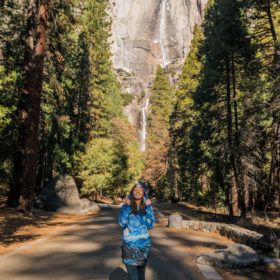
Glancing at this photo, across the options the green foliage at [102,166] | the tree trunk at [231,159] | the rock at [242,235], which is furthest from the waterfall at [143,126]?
the rock at [242,235]

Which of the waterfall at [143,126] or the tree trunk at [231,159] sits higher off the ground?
the waterfall at [143,126]

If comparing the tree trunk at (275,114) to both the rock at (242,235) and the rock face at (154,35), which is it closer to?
the rock at (242,235)

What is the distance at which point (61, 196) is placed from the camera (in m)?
21.3

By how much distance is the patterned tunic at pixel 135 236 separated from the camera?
16.1 ft

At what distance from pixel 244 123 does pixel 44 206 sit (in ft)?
40.7

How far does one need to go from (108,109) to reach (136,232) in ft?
107

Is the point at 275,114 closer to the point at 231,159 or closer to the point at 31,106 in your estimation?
the point at 231,159

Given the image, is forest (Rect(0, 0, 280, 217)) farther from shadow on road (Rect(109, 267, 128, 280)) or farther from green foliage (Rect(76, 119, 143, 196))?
shadow on road (Rect(109, 267, 128, 280))

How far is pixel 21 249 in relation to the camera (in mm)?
8484

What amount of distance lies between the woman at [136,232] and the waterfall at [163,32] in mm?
94443

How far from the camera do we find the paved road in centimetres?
659

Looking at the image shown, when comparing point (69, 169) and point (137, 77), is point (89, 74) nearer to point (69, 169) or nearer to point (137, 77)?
point (69, 169)

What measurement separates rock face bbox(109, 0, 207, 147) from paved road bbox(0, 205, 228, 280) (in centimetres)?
8502

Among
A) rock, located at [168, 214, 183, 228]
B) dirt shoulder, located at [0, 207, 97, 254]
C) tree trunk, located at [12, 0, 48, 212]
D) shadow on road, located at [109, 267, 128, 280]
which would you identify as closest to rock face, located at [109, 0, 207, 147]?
tree trunk, located at [12, 0, 48, 212]
